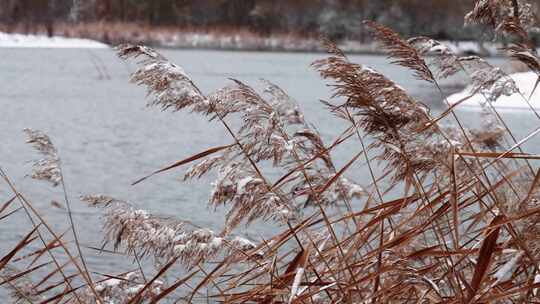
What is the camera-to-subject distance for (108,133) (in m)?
9.22

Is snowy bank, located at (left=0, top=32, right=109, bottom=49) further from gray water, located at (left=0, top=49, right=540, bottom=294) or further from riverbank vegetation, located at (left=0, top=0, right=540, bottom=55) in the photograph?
gray water, located at (left=0, top=49, right=540, bottom=294)

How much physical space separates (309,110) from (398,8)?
25.4 meters

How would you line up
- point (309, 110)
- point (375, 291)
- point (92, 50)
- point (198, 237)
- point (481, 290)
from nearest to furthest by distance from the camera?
point (481, 290), point (375, 291), point (198, 237), point (309, 110), point (92, 50)

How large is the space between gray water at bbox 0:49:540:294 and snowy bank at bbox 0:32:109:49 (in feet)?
18.2

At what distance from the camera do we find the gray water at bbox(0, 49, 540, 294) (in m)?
5.44

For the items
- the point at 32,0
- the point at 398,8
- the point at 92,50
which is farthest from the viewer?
the point at 398,8

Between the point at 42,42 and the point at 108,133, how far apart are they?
16385 millimetres

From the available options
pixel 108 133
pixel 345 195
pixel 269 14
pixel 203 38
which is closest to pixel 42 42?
pixel 203 38

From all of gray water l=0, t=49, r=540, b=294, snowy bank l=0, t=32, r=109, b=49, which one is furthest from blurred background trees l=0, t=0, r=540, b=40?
gray water l=0, t=49, r=540, b=294

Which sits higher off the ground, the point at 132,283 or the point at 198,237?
the point at 198,237

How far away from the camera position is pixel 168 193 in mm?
6105

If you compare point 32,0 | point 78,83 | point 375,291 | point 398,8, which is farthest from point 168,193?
point 398,8

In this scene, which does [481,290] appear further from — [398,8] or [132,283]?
[398,8]

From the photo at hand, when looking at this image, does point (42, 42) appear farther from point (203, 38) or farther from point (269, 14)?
point (269, 14)
